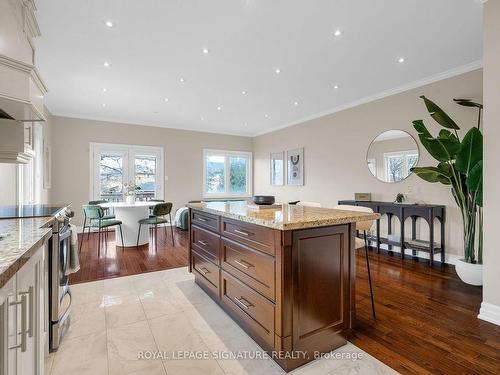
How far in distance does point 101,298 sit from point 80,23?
9.18 feet

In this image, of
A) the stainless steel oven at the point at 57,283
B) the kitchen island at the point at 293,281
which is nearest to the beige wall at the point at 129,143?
the stainless steel oven at the point at 57,283

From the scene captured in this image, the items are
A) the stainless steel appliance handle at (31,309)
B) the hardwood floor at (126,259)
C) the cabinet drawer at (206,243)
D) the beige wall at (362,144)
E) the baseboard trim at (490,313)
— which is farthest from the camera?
the beige wall at (362,144)

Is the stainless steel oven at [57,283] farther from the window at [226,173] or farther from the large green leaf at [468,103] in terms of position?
the window at [226,173]

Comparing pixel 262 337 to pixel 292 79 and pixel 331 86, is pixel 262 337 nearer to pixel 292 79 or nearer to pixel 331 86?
pixel 292 79

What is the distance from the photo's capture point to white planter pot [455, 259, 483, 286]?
2.91m

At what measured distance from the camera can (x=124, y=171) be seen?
21.8 feet

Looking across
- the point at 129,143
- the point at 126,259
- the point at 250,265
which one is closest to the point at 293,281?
the point at 250,265

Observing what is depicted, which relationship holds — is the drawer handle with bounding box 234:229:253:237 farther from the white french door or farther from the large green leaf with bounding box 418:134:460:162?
the white french door

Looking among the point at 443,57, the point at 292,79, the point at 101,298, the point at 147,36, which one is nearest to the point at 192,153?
the point at 292,79

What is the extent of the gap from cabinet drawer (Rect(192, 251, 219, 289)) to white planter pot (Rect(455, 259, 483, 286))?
9.31ft

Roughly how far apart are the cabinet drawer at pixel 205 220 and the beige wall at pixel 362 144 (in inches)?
136

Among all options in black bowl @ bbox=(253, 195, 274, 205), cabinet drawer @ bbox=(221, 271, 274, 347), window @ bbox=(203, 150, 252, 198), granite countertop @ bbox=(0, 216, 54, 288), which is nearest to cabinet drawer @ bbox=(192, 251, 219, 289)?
cabinet drawer @ bbox=(221, 271, 274, 347)

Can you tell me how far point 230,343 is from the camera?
1.94m

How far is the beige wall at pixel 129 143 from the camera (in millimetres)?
5996
